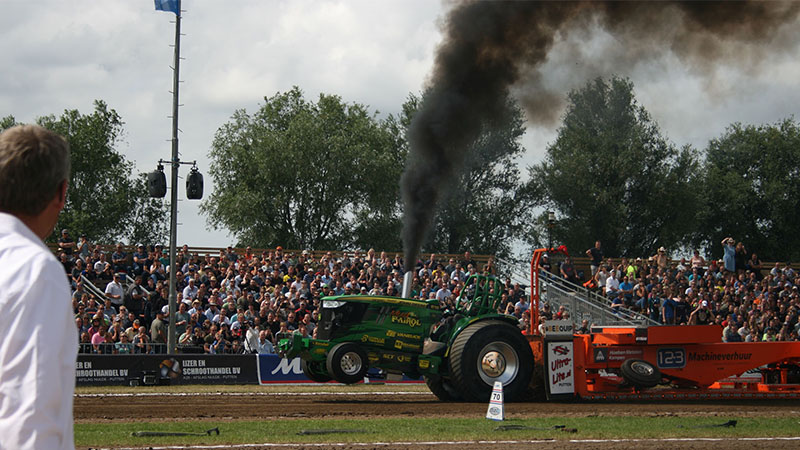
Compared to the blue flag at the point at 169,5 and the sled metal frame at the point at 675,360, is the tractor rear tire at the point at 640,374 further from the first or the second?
the blue flag at the point at 169,5

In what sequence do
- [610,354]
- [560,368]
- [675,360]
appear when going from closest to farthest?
[560,368] < [610,354] < [675,360]

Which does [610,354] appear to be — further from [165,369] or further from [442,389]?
[165,369]

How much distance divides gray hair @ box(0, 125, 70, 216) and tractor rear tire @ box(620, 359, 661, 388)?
13452 mm

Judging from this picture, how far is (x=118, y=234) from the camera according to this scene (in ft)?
196

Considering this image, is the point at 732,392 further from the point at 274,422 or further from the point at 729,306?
the point at 729,306

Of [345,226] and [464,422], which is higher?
[345,226]

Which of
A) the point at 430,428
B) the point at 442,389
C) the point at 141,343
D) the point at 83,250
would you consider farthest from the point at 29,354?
the point at 83,250

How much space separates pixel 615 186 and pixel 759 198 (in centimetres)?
1190

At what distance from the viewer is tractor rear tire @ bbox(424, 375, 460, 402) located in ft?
48.9

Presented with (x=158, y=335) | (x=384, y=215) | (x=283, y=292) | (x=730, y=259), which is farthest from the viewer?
(x=384, y=215)

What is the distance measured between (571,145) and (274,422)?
51550mm

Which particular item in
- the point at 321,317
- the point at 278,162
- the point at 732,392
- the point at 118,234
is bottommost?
the point at 732,392

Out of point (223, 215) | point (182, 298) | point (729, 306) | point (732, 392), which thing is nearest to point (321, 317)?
point (732, 392)

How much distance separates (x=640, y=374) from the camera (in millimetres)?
14805
